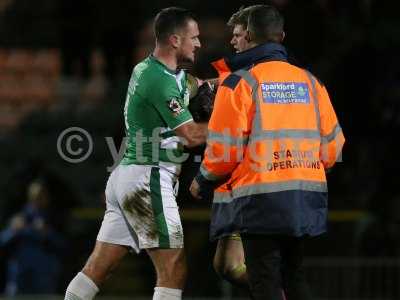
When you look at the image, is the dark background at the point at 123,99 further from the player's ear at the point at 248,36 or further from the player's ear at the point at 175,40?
the player's ear at the point at 248,36

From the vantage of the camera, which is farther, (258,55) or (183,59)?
(183,59)

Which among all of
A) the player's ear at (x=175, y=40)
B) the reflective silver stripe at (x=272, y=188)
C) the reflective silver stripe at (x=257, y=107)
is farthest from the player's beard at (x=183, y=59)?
the reflective silver stripe at (x=272, y=188)

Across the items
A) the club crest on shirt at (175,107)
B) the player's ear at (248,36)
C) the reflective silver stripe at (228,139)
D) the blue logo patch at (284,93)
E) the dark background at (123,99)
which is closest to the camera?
the reflective silver stripe at (228,139)

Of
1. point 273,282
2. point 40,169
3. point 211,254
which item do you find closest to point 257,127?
point 273,282

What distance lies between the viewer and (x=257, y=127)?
623 cm

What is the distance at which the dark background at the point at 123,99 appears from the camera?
12422 millimetres

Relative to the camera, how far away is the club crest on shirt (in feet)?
22.1

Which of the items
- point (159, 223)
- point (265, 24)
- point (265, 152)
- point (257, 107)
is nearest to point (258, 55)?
point (265, 24)

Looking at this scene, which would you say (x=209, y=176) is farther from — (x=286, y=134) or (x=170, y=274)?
(x=170, y=274)

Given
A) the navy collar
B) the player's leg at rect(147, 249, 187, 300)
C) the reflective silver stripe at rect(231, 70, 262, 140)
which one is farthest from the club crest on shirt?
the player's leg at rect(147, 249, 187, 300)

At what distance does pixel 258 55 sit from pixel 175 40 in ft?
2.44

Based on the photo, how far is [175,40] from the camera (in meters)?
6.93

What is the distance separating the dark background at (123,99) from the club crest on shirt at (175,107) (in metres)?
5.69

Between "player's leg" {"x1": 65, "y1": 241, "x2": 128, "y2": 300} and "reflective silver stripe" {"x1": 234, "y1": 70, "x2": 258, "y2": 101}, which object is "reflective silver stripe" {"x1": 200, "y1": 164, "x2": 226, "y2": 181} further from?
"player's leg" {"x1": 65, "y1": 241, "x2": 128, "y2": 300}
